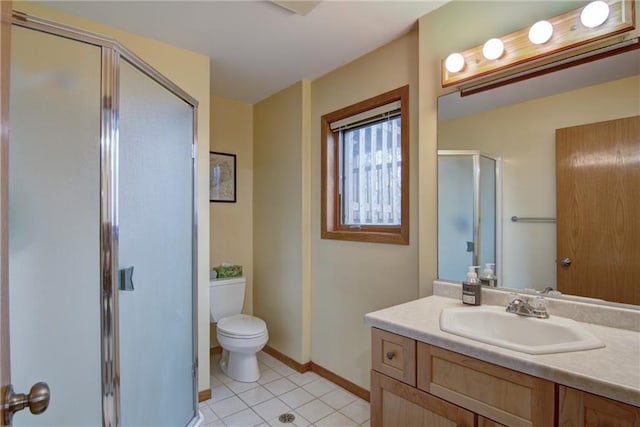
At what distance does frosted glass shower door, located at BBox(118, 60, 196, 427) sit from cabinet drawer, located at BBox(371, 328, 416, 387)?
1.09m

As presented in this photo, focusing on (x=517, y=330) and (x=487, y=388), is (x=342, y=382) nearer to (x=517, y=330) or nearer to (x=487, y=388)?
(x=517, y=330)

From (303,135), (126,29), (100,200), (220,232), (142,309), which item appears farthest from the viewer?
(220,232)

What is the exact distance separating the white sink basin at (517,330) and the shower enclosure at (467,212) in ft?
0.80

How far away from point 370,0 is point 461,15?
0.46 m

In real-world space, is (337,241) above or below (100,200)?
below

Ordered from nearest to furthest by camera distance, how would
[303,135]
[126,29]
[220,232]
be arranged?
[126,29]
[303,135]
[220,232]

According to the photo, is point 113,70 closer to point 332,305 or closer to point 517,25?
point 517,25

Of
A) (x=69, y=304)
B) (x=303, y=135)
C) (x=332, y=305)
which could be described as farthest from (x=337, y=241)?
(x=69, y=304)

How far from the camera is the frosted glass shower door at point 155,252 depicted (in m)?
1.45

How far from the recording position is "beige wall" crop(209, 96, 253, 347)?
9.71 feet

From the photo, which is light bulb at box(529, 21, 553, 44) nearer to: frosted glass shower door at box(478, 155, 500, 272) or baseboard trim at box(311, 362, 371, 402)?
frosted glass shower door at box(478, 155, 500, 272)

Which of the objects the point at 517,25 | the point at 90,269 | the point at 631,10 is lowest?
the point at 90,269

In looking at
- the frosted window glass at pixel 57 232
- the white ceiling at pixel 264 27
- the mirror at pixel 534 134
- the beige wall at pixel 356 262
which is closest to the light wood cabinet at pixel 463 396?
the mirror at pixel 534 134

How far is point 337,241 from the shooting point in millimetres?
2424
